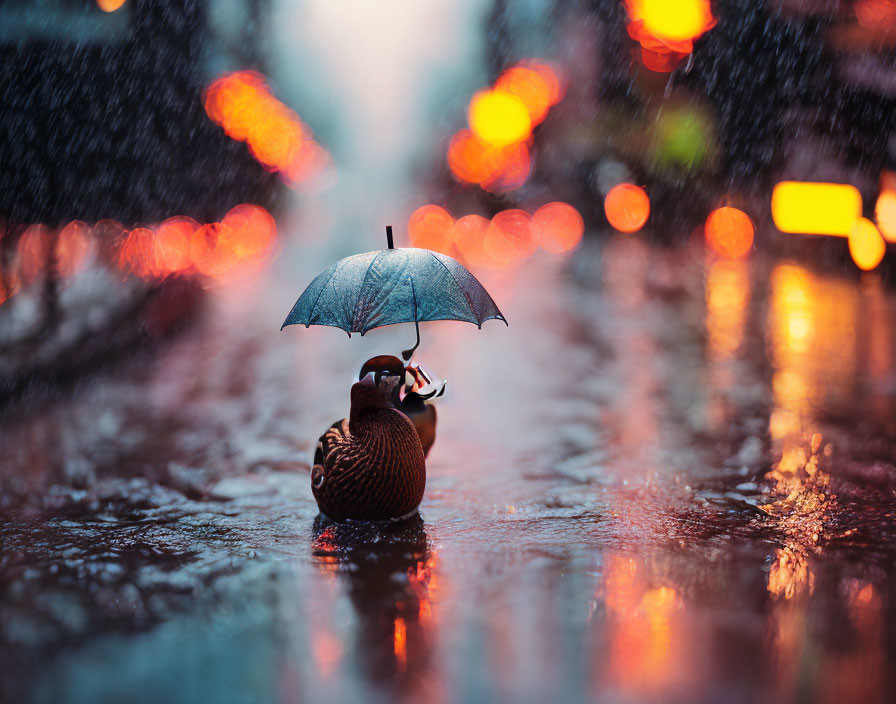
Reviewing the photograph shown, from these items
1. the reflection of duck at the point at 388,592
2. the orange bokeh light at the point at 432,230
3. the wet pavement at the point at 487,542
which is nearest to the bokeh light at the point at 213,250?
the orange bokeh light at the point at 432,230

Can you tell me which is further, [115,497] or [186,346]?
[186,346]

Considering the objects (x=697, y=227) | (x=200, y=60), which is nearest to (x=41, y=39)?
(x=200, y=60)

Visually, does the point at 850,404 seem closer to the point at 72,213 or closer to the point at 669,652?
the point at 669,652

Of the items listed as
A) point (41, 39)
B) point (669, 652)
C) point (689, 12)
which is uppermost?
point (689, 12)

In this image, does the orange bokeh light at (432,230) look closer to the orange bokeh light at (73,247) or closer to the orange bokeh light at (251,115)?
the orange bokeh light at (251,115)

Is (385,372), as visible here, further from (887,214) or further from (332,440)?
(887,214)

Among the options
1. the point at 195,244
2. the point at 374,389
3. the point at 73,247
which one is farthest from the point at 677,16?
the point at 374,389
